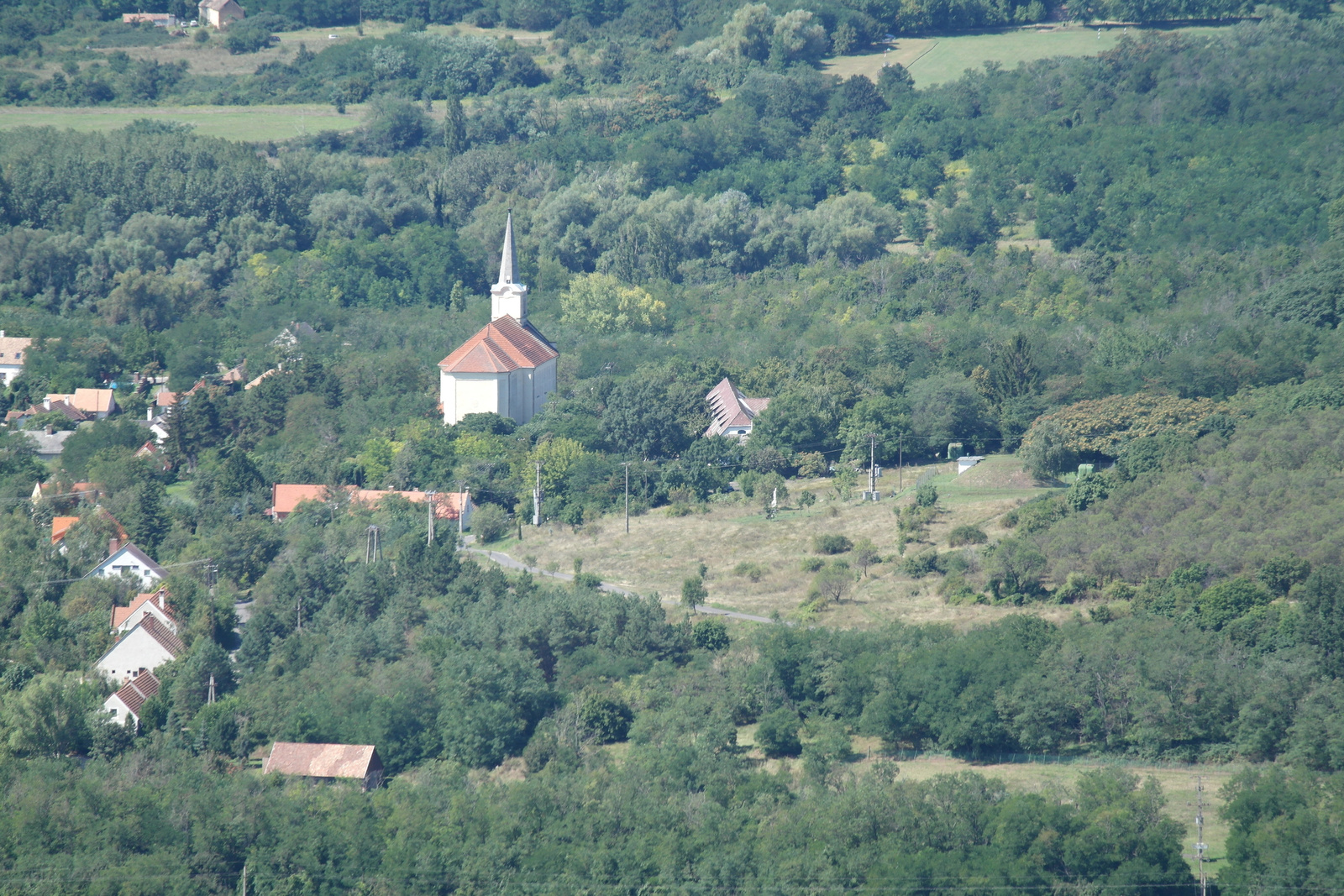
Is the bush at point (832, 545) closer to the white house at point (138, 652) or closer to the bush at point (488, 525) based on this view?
the bush at point (488, 525)

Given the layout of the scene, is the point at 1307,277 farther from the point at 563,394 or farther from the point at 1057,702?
the point at 1057,702

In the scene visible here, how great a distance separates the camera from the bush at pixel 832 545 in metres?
48.9

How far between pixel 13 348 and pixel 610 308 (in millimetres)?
24008

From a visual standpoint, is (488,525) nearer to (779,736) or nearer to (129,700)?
(129,700)

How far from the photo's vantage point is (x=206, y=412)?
6034cm

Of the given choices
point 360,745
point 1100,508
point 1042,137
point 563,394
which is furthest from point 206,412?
point 1042,137

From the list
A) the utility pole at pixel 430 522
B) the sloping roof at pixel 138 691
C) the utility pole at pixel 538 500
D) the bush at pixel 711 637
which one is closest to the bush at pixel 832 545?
the bush at pixel 711 637

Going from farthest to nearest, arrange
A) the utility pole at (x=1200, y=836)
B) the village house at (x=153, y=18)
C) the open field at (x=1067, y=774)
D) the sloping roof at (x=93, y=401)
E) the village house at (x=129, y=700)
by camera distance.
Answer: the village house at (x=153, y=18), the sloping roof at (x=93, y=401), the village house at (x=129, y=700), the open field at (x=1067, y=774), the utility pole at (x=1200, y=836)

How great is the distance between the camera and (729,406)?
6166 cm

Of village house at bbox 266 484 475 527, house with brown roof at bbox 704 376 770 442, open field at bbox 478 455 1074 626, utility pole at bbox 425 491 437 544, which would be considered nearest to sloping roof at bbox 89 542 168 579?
village house at bbox 266 484 475 527

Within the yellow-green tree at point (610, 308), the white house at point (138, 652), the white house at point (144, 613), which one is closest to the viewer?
the white house at point (138, 652)

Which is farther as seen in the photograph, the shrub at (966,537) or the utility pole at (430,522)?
the utility pole at (430,522)

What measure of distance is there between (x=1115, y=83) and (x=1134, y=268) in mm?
22991

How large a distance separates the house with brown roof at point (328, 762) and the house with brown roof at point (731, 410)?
22.0 meters
